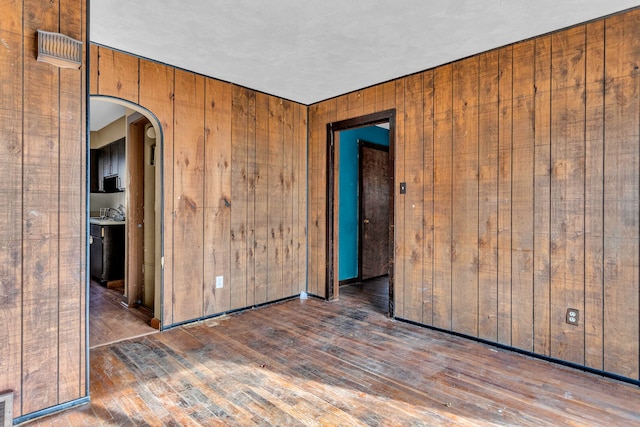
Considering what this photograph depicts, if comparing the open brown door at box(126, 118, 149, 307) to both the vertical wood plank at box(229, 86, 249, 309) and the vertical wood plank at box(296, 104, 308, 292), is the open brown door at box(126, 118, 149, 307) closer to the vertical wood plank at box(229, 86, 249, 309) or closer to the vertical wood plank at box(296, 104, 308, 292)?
the vertical wood plank at box(229, 86, 249, 309)

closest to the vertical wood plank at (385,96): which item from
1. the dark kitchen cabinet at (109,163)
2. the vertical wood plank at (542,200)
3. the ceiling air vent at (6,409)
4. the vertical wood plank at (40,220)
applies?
the vertical wood plank at (542,200)

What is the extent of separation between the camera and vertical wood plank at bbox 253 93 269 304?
3791 mm

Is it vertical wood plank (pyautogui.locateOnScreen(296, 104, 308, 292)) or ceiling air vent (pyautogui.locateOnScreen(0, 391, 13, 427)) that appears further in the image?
vertical wood plank (pyautogui.locateOnScreen(296, 104, 308, 292))

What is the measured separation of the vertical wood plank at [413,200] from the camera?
3.25 meters

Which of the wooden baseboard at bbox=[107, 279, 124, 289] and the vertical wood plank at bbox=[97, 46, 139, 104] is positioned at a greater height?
the vertical wood plank at bbox=[97, 46, 139, 104]

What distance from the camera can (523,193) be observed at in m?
2.65

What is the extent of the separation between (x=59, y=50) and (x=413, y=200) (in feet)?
9.42

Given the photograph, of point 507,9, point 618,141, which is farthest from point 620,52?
point 507,9

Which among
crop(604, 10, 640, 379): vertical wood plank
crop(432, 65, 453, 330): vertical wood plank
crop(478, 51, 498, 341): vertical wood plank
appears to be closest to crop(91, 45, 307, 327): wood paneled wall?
crop(432, 65, 453, 330): vertical wood plank

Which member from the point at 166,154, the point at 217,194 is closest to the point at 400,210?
the point at 217,194

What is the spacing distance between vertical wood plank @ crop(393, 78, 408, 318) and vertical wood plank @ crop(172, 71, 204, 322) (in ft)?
6.39

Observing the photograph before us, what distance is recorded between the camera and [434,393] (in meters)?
2.10

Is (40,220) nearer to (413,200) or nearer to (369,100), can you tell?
(413,200)

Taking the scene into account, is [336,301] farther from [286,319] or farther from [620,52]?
[620,52]
